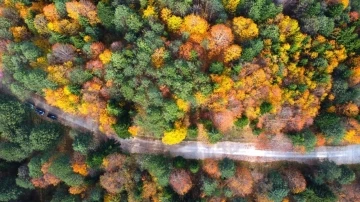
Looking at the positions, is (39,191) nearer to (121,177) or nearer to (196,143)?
(121,177)

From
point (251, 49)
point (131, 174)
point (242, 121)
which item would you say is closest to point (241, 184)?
point (242, 121)

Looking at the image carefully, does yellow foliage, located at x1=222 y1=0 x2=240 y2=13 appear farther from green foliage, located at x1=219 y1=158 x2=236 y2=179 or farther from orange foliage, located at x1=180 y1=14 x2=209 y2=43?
green foliage, located at x1=219 y1=158 x2=236 y2=179

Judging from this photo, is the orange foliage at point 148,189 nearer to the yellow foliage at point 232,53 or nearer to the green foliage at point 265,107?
the green foliage at point 265,107

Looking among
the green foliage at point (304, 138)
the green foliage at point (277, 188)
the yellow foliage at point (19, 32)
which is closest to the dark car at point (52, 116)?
the yellow foliage at point (19, 32)

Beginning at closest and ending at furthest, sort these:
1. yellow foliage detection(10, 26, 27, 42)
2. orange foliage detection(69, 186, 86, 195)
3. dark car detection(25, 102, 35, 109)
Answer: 1. yellow foliage detection(10, 26, 27, 42)
2. orange foliage detection(69, 186, 86, 195)
3. dark car detection(25, 102, 35, 109)

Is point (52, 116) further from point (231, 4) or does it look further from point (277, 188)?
point (277, 188)

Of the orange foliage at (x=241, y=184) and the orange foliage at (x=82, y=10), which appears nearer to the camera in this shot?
the orange foliage at (x=82, y=10)

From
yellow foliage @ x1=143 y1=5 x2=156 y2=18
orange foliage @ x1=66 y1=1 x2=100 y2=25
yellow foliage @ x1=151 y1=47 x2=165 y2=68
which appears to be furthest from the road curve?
yellow foliage @ x1=143 y1=5 x2=156 y2=18
